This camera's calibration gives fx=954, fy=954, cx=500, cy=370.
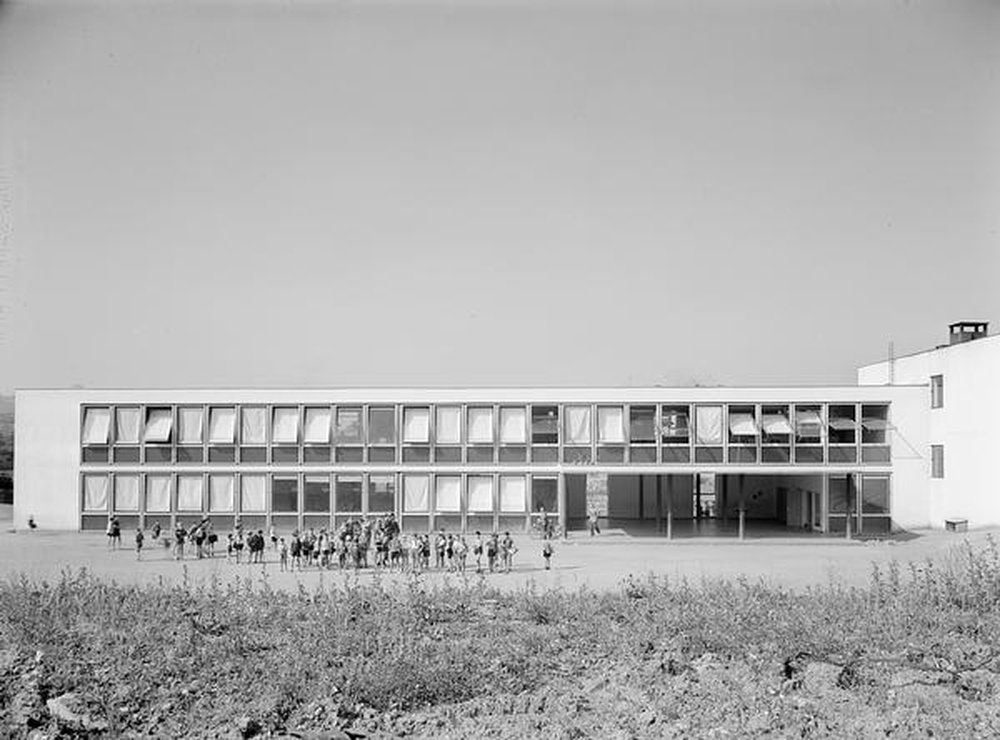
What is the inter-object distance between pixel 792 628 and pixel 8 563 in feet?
69.3

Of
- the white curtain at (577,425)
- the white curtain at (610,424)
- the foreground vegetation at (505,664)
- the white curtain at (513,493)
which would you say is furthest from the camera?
the white curtain at (513,493)

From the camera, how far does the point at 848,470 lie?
3366cm

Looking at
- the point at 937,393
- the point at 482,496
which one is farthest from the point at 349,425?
the point at 937,393

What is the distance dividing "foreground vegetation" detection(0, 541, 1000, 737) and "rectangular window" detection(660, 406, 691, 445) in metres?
17.0

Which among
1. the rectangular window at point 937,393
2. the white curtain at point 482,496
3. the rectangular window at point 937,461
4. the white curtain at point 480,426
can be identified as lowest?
the white curtain at point 482,496

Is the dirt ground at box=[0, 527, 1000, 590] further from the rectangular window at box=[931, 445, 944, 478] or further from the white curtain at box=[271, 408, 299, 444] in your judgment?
the white curtain at box=[271, 408, 299, 444]

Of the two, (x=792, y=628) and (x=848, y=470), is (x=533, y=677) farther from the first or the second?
(x=848, y=470)

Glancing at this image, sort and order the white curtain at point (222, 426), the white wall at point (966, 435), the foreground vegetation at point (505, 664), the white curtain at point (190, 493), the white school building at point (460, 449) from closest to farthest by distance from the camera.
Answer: the foreground vegetation at point (505, 664) → the white wall at point (966, 435) → the white school building at point (460, 449) → the white curtain at point (190, 493) → the white curtain at point (222, 426)

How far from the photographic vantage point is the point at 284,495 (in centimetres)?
3516

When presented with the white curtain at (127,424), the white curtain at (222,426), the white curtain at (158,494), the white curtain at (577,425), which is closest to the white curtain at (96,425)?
the white curtain at (127,424)

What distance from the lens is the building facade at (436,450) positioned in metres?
34.2

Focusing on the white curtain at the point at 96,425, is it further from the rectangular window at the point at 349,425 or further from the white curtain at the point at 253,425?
the rectangular window at the point at 349,425

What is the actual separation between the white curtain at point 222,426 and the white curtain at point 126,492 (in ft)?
10.6

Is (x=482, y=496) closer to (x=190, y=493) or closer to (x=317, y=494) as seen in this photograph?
(x=317, y=494)
